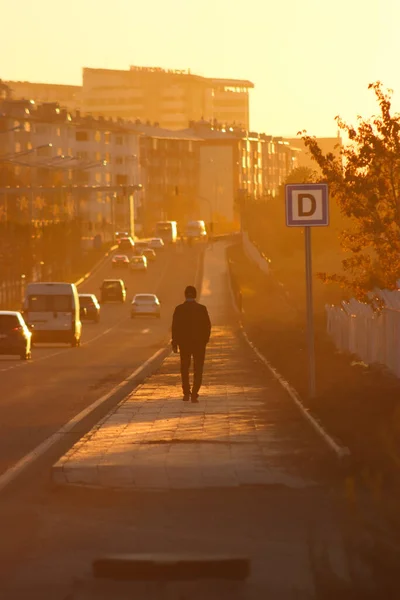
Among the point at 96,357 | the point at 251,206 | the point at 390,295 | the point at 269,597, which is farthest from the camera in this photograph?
the point at 251,206

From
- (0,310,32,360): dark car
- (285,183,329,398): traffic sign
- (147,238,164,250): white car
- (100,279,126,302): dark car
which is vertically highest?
(285,183,329,398): traffic sign

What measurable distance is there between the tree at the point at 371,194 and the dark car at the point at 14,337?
8.89 meters

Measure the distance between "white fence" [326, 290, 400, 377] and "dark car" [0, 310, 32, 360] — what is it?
877cm

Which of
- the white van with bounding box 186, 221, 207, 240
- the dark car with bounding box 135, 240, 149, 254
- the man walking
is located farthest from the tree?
the white van with bounding box 186, 221, 207, 240

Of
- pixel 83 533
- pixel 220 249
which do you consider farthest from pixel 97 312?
pixel 220 249

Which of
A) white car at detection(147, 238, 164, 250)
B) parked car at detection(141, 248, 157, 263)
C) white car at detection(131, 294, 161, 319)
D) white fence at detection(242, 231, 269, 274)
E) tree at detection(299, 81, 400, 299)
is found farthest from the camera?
white car at detection(147, 238, 164, 250)

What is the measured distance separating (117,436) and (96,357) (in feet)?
98.0

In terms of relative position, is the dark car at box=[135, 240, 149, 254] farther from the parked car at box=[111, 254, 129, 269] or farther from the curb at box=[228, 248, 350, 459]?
the curb at box=[228, 248, 350, 459]

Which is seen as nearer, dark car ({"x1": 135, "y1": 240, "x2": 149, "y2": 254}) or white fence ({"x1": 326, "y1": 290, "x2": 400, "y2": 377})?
white fence ({"x1": 326, "y1": 290, "x2": 400, "y2": 377})

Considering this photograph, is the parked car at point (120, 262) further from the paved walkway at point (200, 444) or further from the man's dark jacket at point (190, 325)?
the man's dark jacket at point (190, 325)

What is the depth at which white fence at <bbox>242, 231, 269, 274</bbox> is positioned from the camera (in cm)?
13075

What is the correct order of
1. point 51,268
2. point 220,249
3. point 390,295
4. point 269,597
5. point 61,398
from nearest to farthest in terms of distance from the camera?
point 269,597 → point 61,398 → point 390,295 → point 51,268 → point 220,249

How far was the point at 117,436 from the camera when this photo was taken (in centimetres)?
1717

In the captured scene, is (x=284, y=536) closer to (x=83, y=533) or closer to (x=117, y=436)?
(x=83, y=533)
